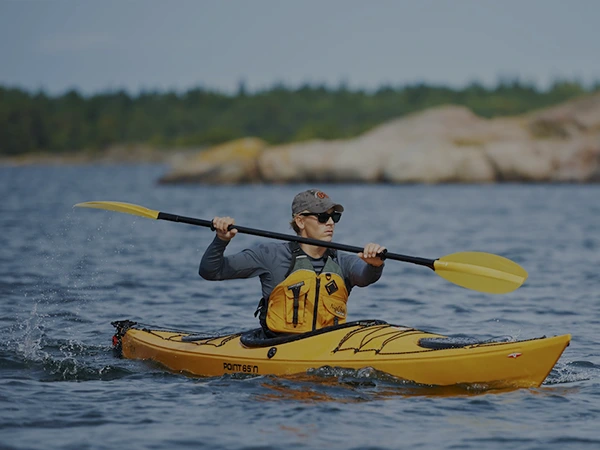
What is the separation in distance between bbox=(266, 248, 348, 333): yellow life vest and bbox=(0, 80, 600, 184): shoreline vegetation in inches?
1270

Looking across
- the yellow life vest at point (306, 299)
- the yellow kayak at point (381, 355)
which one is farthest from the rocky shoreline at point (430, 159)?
the yellow life vest at point (306, 299)

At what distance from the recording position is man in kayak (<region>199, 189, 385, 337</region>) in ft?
21.0

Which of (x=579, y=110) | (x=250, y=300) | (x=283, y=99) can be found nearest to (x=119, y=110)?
(x=283, y=99)

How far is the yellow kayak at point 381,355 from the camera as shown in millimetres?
5984

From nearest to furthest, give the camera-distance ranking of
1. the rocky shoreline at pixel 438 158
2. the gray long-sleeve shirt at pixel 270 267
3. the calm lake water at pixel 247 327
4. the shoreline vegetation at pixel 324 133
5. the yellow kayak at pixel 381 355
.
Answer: the calm lake water at pixel 247 327, the yellow kayak at pixel 381 355, the gray long-sleeve shirt at pixel 270 267, the rocky shoreline at pixel 438 158, the shoreline vegetation at pixel 324 133

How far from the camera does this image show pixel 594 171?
37.5 meters

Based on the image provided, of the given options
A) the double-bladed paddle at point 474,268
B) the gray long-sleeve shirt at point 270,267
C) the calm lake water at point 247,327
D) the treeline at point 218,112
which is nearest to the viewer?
the calm lake water at point 247,327

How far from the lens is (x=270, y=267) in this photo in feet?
21.4

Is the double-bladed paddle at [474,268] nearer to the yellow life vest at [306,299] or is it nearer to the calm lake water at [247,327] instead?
the yellow life vest at [306,299]

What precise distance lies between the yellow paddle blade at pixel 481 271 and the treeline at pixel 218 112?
90.5 metres

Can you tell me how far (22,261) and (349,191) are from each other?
21543 mm

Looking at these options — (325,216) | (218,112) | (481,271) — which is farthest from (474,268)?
(218,112)

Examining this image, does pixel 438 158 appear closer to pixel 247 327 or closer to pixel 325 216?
pixel 247 327

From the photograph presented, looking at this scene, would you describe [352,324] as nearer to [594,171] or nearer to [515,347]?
[515,347]
